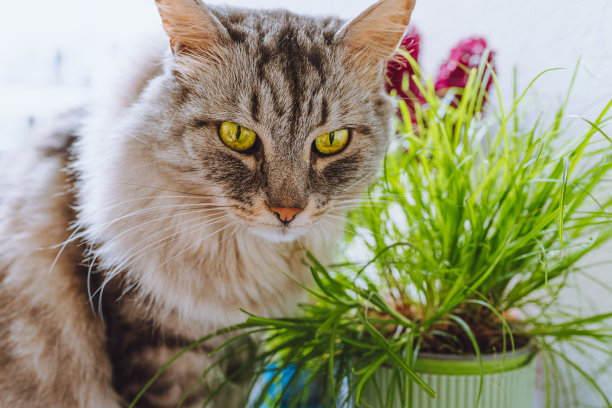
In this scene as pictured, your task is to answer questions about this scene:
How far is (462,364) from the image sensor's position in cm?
77

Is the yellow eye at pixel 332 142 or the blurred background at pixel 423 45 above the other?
the blurred background at pixel 423 45

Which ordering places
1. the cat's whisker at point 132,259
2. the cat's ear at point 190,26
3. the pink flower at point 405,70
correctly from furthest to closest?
the pink flower at point 405,70, the cat's whisker at point 132,259, the cat's ear at point 190,26

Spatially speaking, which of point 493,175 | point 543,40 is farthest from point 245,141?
point 543,40

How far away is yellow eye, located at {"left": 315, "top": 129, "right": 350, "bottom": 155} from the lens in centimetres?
82

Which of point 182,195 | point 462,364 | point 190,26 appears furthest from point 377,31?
point 462,364

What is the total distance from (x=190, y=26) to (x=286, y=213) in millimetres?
337

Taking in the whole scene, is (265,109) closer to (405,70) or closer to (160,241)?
(160,241)

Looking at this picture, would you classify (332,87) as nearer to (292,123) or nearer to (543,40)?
(292,123)

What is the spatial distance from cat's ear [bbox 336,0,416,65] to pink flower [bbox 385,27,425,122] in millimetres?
110

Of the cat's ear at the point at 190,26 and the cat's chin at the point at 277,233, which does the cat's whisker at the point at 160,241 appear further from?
the cat's ear at the point at 190,26

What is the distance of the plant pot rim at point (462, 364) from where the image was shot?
77 cm

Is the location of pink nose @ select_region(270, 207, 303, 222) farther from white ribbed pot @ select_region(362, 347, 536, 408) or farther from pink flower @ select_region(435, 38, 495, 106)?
pink flower @ select_region(435, 38, 495, 106)

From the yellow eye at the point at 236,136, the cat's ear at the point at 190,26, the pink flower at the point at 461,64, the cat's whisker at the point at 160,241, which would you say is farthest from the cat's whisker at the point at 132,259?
the pink flower at the point at 461,64

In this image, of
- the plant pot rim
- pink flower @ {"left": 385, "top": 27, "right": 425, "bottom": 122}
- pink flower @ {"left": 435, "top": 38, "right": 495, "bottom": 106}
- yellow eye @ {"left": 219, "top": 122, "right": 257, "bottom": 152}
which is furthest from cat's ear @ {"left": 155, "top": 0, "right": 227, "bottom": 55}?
the plant pot rim
